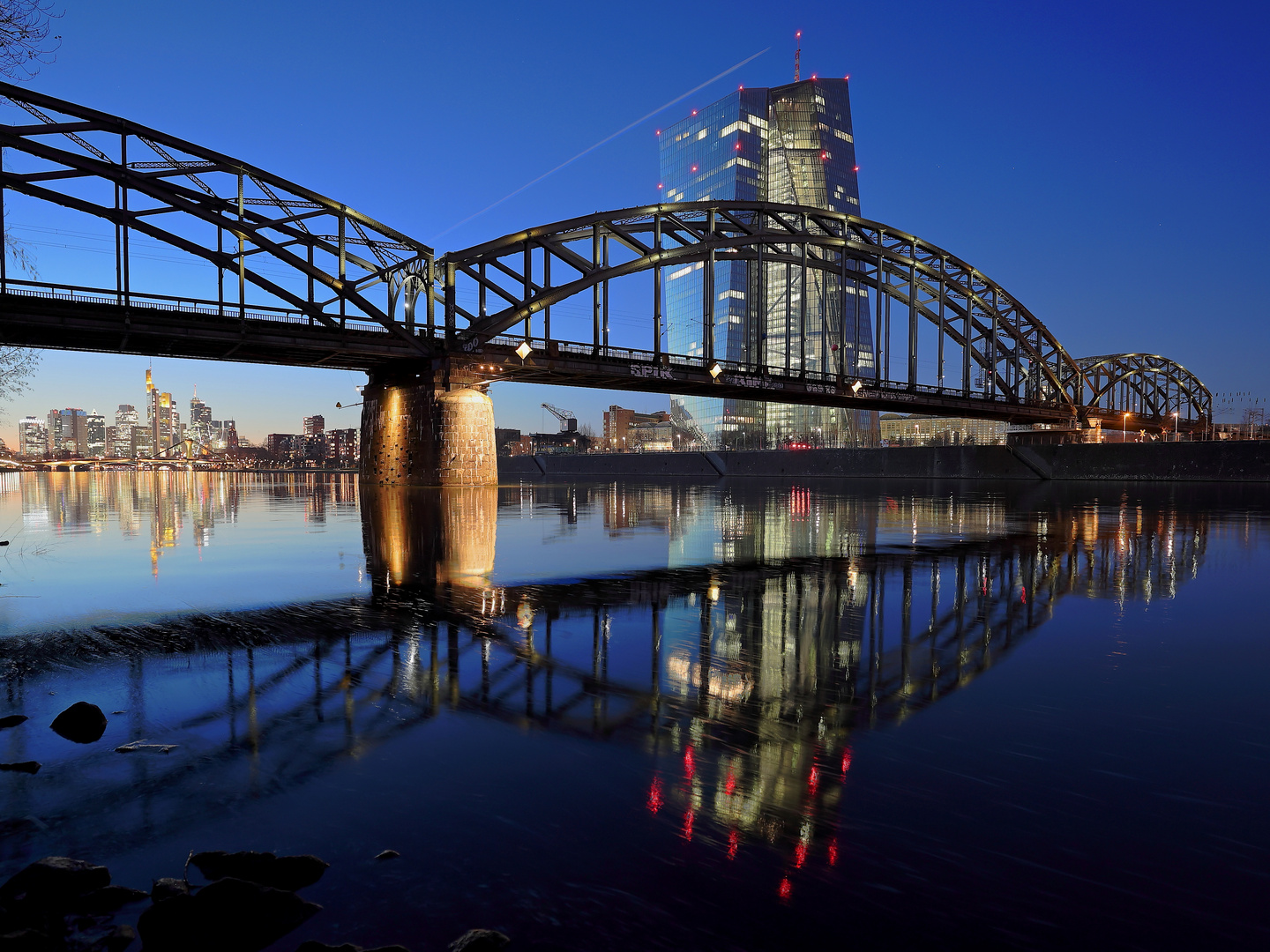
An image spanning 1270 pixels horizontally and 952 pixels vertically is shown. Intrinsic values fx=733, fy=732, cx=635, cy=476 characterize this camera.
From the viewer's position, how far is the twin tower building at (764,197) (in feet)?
423

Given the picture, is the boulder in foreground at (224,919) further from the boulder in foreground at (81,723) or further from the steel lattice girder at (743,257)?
the steel lattice girder at (743,257)

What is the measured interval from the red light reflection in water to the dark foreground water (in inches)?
0.9

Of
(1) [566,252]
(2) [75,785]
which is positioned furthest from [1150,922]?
(1) [566,252]

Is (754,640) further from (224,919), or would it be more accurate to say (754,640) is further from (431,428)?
(431,428)

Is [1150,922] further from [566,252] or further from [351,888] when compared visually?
[566,252]

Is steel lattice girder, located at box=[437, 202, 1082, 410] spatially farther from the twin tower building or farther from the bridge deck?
the twin tower building

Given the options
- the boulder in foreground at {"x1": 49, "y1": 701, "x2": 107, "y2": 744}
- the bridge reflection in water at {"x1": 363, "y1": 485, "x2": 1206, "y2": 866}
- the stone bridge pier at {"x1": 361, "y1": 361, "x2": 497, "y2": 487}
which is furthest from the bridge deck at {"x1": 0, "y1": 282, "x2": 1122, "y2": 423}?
the boulder in foreground at {"x1": 49, "y1": 701, "x2": 107, "y2": 744}

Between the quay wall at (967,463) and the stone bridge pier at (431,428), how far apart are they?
3162 cm

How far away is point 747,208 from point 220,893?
186 ft

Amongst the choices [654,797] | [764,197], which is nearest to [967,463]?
[654,797]

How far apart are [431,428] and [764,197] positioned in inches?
4557

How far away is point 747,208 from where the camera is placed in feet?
177

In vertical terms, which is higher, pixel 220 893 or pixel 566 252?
pixel 566 252

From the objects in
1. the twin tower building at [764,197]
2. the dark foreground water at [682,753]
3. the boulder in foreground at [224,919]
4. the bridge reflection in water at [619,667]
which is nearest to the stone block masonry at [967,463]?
the bridge reflection in water at [619,667]
